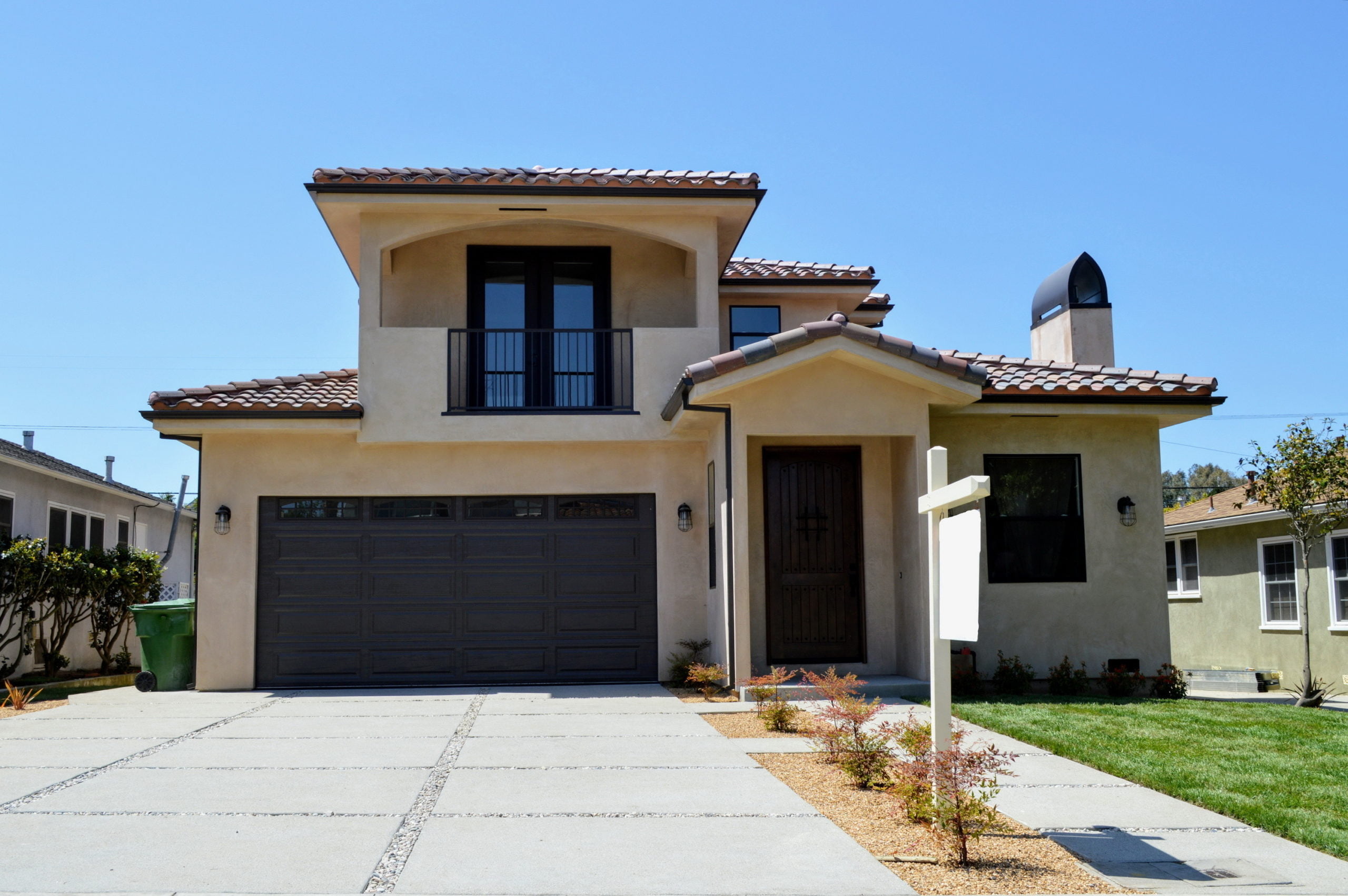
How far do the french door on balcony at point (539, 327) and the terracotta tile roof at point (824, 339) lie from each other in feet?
9.36

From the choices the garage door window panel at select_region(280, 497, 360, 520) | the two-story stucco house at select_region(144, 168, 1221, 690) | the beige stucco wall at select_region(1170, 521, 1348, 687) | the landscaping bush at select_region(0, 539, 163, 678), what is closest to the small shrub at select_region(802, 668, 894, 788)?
the two-story stucco house at select_region(144, 168, 1221, 690)

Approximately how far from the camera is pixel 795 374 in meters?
12.5

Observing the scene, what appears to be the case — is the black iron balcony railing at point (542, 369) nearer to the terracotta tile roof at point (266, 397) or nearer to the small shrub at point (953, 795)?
the terracotta tile roof at point (266, 397)

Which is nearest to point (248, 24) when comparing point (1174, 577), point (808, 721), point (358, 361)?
point (358, 361)

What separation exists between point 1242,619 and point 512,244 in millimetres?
14999

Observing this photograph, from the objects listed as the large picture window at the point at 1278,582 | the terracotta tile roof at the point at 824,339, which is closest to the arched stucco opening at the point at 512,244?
the terracotta tile roof at the point at 824,339

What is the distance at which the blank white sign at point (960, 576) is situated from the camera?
18.0 ft

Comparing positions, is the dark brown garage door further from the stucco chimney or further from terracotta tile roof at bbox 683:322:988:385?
the stucco chimney

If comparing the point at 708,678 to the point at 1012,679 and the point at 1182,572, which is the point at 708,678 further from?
the point at 1182,572

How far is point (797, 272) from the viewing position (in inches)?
666

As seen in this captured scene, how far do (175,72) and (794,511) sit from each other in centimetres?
953

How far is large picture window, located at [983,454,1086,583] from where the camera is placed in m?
13.5

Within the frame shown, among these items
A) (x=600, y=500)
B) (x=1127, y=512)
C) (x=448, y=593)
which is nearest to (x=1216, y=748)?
(x=1127, y=512)

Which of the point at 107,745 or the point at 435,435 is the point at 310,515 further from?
the point at 107,745
